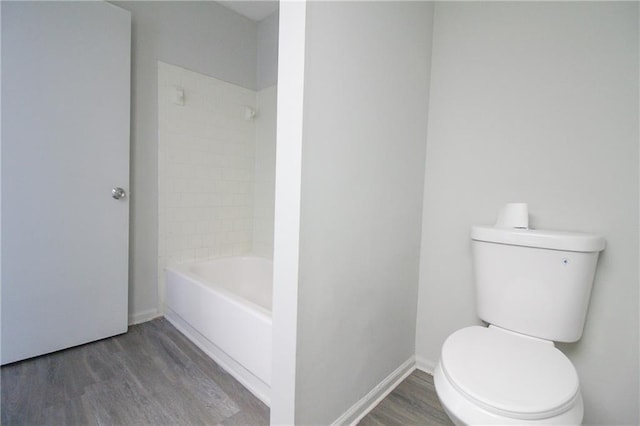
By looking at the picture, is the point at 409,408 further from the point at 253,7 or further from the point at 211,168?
the point at 253,7

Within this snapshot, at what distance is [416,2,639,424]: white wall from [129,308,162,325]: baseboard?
194 centimetres

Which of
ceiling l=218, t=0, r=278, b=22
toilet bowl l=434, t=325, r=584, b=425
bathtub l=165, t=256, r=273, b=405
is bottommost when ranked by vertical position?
bathtub l=165, t=256, r=273, b=405

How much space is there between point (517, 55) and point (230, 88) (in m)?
2.03

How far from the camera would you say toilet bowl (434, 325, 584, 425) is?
0.77 meters

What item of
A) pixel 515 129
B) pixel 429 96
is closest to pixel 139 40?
pixel 429 96

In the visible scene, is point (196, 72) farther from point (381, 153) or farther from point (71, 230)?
point (381, 153)

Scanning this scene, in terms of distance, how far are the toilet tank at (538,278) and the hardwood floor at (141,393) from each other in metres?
0.58

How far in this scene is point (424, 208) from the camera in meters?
1.67

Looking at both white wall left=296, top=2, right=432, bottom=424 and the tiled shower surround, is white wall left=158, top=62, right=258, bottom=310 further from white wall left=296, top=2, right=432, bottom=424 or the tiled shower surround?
white wall left=296, top=2, right=432, bottom=424

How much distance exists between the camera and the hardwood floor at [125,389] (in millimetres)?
1258

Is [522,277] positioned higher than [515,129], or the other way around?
[515,129]

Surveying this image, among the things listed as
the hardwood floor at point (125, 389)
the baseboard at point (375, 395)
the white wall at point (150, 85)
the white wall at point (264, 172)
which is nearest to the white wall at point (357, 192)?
the baseboard at point (375, 395)

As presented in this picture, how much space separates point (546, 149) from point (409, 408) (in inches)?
52.4

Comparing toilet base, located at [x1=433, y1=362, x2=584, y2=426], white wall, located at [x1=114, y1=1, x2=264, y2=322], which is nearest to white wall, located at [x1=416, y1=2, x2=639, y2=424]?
toilet base, located at [x1=433, y1=362, x2=584, y2=426]
